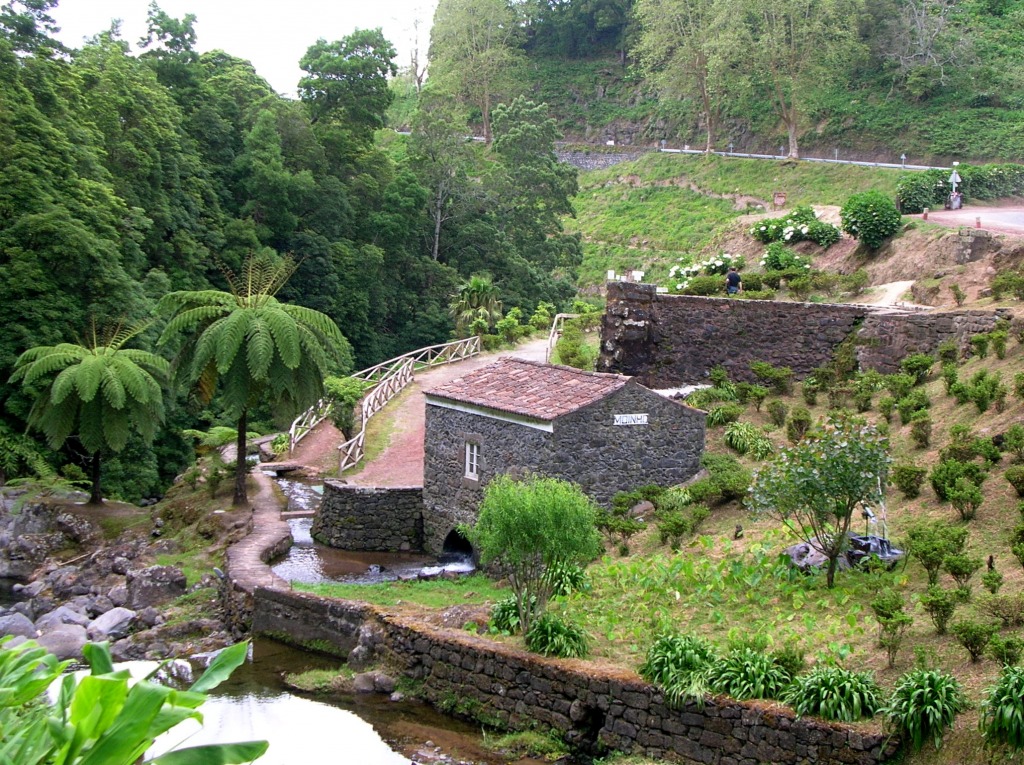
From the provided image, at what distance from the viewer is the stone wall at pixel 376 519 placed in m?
23.8

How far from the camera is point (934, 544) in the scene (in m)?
15.1

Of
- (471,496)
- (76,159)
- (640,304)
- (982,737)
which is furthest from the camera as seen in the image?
(76,159)

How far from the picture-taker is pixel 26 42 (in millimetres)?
35656

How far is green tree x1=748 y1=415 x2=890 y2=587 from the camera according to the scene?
614 inches

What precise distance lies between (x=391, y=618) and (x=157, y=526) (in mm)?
10460

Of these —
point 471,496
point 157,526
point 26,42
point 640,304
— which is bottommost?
point 157,526

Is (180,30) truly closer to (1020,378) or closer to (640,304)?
(640,304)

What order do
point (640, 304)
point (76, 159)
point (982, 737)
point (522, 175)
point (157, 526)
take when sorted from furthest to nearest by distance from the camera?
point (522, 175)
point (76, 159)
point (640, 304)
point (157, 526)
point (982, 737)

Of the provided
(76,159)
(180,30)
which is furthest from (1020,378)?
(180,30)

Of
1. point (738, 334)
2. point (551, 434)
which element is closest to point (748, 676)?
point (551, 434)

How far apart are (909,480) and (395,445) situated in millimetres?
13679

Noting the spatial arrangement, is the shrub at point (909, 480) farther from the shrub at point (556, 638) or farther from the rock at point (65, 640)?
the rock at point (65, 640)

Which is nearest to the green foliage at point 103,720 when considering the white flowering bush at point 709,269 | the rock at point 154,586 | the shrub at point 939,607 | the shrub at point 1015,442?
the shrub at point 939,607

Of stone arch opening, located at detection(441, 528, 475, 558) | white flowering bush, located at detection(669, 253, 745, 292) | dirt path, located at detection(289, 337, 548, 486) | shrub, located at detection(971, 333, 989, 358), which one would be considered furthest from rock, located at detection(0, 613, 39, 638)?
white flowering bush, located at detection(669, 253, 745, 292)
